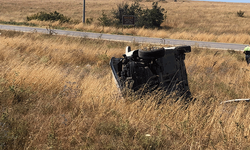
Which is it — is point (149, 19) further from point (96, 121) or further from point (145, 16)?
point (96, 121)

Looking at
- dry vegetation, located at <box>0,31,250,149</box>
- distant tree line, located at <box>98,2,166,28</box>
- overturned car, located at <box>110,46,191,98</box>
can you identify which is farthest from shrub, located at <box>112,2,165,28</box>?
dry vegetation, located at <box>0,31,250,149</box>

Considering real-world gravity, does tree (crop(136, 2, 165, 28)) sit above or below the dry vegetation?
above

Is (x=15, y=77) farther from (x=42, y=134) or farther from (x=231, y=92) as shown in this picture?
(x=231, y=92)

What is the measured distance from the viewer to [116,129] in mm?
3363

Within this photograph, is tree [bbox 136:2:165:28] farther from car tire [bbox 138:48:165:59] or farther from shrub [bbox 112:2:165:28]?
car tire [bbox 138:48:165:59]

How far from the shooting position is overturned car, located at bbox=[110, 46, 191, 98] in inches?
183

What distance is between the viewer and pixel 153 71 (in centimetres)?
492

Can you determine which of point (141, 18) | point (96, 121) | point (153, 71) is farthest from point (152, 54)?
point (141, 18)

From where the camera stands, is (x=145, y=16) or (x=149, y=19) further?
(x=149, y=19)

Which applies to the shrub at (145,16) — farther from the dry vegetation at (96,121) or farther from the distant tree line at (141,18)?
the dry vegetation at (96,121)

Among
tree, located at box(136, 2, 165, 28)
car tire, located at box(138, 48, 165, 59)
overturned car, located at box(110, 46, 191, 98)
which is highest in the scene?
tree, located at box(136, 2, 165, 28)

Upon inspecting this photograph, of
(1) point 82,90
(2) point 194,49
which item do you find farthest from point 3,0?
(1) point 82,90

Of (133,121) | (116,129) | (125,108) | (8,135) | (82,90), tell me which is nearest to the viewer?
(8,135)

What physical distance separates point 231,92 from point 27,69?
18.2ft
